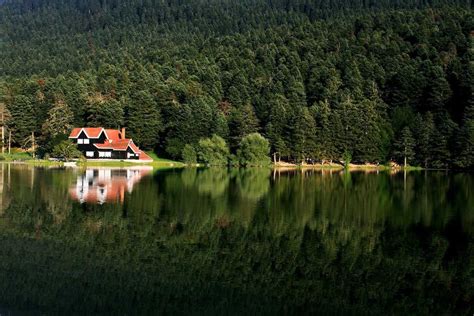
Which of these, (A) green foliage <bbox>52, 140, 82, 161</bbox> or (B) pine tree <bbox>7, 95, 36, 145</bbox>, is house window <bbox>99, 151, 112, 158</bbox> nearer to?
(A) green foliage <bbox>52, 140, 82, 161</bbox>

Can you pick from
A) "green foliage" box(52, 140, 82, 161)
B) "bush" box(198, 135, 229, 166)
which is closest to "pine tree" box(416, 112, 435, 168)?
"bush" box(198, 135, 229, 166)

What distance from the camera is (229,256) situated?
80.0 feet

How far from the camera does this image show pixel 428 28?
171m

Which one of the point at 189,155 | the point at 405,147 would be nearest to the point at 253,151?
the point at 189,155

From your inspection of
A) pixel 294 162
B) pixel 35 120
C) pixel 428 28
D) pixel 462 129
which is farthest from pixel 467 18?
pixel 35 120

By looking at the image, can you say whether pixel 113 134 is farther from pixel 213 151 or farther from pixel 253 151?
pixel 253 151

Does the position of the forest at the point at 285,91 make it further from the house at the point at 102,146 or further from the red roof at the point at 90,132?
the house at the point at 102,146

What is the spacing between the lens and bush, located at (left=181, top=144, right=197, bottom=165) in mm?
107438

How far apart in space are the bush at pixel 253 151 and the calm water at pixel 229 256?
63.4 meters

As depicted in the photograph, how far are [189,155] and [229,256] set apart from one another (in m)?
83.6

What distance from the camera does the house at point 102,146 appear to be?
107688mm

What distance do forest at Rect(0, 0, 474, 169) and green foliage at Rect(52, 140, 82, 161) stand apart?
480 centimetres

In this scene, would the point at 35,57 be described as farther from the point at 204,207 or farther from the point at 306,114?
the point at 204,207

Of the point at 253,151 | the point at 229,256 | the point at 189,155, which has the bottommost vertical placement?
the point at 229,256
